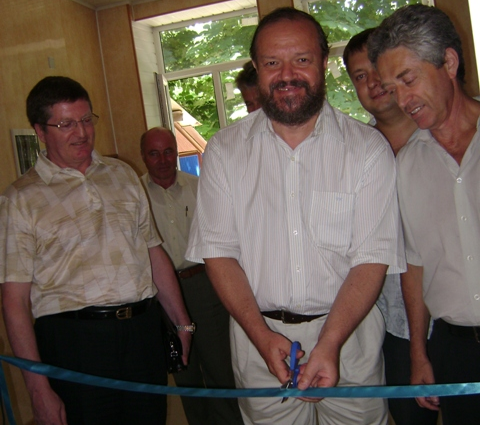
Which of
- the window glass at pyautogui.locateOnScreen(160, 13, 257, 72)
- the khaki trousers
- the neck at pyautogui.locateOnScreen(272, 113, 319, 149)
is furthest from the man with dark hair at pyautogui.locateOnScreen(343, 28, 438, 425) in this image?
the window glass at pyautogui.locateOnScreen(160, 13, 257, 72)

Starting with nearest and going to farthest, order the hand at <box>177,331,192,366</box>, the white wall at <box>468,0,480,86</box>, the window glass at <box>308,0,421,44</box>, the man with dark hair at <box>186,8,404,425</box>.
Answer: the man with dark hair at <box>186,8,404,425</box> < the hand at <box>177,331,192,366</box> < the white wall at <box>468,0,480,86</box> < the window glass at <box>308,0,421,44</box>

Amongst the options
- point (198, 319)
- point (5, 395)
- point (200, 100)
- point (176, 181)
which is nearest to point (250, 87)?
point (176, 181)

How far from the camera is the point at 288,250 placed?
1.80m

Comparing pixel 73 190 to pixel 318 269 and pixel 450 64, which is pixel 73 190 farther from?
pixel 450 64

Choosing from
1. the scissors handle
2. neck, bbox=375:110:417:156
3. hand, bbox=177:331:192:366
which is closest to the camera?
the scissors handle

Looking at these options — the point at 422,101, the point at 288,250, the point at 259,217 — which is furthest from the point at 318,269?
the point at 422,101

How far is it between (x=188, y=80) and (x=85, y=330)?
5766mm

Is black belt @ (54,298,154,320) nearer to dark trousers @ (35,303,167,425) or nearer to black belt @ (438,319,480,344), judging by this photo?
dark trousers @ (35,303,167,425)

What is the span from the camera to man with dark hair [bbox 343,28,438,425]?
2139 millimetres

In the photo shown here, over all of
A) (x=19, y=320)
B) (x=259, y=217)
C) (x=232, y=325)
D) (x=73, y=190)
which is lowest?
(x=232, y=325)

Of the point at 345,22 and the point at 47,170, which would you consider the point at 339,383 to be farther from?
the point at 345,22

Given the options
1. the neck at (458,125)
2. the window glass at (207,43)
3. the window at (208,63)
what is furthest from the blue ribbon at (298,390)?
the window glass at (207,43)

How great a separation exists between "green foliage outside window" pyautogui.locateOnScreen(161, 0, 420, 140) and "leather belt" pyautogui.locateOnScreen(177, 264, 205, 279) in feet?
11.9

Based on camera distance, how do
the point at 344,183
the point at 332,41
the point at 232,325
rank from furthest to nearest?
the point at 332,41
the point at 232,325
the point at 344,183
